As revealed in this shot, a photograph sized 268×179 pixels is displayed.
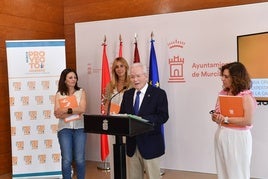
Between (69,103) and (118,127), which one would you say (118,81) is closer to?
(69,103)

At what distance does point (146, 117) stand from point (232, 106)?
2.61 feet

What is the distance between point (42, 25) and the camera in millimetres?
6082

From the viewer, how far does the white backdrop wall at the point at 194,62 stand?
4.64 metres

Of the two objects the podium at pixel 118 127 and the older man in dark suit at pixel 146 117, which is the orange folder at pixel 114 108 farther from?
the podium at pixel 118 127

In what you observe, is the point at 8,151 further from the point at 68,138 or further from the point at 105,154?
the point at 68,138

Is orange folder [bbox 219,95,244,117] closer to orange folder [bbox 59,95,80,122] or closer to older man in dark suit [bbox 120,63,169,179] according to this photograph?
older man in dark suit [bbox 120,63,169,179]

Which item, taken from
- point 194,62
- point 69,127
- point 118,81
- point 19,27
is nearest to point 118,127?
point 118,81

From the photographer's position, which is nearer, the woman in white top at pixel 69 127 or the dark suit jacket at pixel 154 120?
the dark suit jacket at pixel 154 120

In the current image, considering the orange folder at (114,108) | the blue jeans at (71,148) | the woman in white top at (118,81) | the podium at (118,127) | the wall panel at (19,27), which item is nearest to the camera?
the podium at (118,127)

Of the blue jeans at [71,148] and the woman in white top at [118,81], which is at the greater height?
the woman in white top at [118,81]

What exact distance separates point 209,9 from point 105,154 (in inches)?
102

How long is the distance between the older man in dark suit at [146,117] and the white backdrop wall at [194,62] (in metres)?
2.17

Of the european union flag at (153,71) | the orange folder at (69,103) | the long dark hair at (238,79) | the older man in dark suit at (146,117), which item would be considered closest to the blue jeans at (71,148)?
the orange folder at (69,103)

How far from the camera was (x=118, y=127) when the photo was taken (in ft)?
7.56
